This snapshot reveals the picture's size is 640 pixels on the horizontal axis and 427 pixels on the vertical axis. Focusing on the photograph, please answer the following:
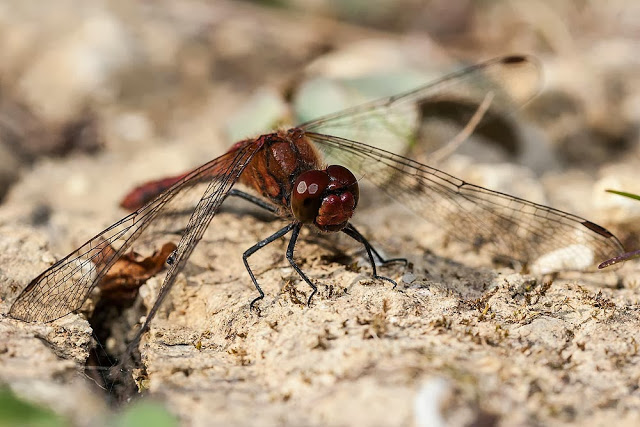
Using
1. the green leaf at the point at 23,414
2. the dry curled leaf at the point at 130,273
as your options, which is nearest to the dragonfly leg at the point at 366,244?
the dry curled leaf at the point at 130,273

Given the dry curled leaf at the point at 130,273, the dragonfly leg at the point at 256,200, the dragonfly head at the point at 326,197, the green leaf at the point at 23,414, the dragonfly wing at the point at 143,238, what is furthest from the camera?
the dragonfly leg at the point at 256,200

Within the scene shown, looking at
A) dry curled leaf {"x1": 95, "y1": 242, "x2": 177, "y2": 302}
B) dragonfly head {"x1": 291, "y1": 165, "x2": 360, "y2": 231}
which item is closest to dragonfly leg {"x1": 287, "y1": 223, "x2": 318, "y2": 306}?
dragonfly head {"x1": 291, "y1": 165, "x2": 360, "y2": 231}

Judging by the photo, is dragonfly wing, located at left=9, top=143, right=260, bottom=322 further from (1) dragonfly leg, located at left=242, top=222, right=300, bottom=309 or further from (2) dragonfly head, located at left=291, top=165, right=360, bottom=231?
(2) dragonfly head, located at left=291, top=165, right=360, bottom=231

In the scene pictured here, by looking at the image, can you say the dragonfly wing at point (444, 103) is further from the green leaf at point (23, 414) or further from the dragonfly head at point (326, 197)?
the green leaf at point (23, 414)

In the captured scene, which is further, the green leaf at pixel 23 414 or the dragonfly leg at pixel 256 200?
the dragonfly leg at pixel 256 200

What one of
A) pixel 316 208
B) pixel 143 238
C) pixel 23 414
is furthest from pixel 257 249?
pixel 23 414

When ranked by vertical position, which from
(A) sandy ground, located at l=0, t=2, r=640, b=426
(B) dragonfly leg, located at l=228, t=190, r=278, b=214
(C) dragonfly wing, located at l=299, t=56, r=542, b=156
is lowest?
(A) sandy ground, located at l=0, t=2, r=640, b=426

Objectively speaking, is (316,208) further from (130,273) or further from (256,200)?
(130,273)
